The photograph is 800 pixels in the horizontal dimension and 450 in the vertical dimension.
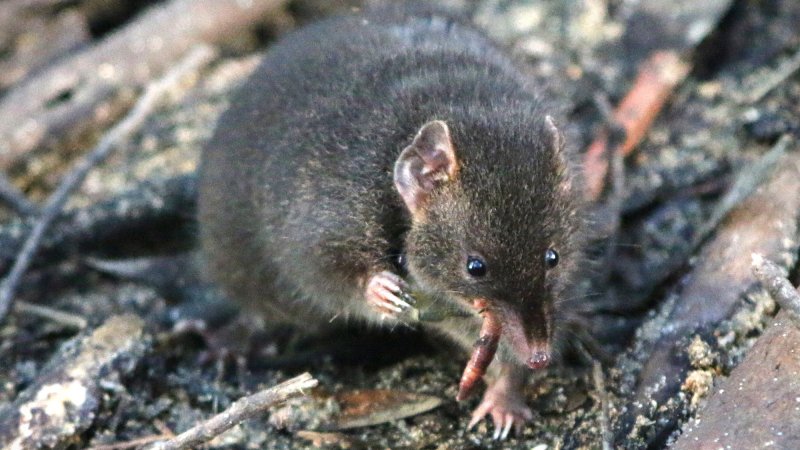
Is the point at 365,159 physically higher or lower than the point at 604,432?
higher

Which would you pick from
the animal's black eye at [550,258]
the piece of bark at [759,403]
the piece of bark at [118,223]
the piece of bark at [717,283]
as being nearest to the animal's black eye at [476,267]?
the animal's black eye at [550,258]

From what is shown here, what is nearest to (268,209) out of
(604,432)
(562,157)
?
(562,157)

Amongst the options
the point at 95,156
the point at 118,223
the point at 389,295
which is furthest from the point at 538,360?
the point at 95,156

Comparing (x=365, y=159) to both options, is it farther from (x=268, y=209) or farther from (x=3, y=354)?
(x=3, y=354)

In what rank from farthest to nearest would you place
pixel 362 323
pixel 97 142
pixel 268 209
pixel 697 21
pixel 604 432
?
pixel 97 142 → pixel 697 21 → pixel 362 323 → pixel 268 209 → pixel 604 432

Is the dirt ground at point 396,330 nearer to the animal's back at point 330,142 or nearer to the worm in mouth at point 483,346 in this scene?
the worm in mouth at point 483,346
